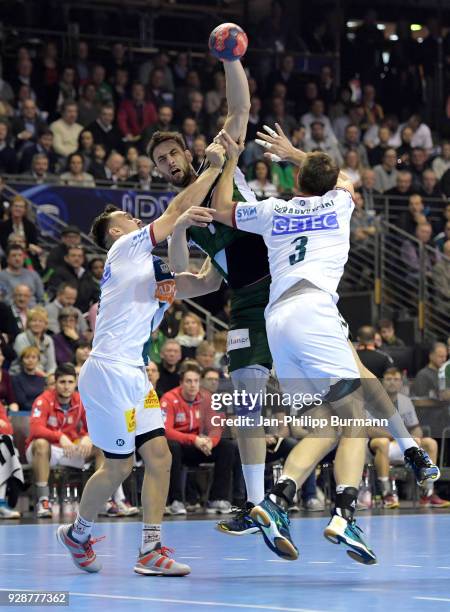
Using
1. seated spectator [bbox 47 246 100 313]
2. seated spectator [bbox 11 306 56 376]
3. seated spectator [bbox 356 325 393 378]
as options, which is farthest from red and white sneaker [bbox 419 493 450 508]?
seated spectator [bbox 47 246 100 313]

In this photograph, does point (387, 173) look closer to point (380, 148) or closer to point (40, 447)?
point (380, 148)

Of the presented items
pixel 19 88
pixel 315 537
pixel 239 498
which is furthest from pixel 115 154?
pixel 315 537

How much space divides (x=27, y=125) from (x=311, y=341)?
12.7m

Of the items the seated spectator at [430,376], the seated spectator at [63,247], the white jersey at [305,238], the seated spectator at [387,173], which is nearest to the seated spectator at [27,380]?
the seated spectator at [63,247]

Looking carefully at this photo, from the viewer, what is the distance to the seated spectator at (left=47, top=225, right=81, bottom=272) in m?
17.0

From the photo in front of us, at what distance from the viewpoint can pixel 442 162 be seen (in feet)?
75.5

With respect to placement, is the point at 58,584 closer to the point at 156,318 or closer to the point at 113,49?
the point at 156,318

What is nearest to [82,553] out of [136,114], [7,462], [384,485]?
[7,462]

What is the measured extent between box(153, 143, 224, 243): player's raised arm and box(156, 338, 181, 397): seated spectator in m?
7.20

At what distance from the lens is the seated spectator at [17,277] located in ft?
52.9

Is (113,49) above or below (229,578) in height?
above

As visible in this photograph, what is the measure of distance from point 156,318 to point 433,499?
7478mm

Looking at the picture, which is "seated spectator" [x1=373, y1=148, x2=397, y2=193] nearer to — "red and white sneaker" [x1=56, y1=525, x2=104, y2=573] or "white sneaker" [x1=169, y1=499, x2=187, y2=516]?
"white sneaker" [x1=169, y1=499, x2=187, y2=516]

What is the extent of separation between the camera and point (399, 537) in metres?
10.8
